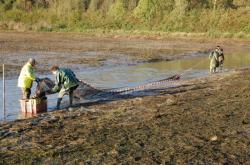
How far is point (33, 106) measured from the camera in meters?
13.2

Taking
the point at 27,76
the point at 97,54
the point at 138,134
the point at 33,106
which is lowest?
the point at 138,134

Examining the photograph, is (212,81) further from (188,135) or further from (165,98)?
(188,135)

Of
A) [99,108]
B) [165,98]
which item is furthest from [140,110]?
[165,98]

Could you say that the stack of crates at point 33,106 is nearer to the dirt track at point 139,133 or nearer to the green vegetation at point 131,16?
the dirt track at point 139,133

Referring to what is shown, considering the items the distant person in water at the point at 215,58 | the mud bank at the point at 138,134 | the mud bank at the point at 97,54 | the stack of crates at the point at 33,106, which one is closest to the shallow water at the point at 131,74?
the stack of crates at the point at 33,106

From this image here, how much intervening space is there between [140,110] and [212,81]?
302 inches

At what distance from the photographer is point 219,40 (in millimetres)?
49844

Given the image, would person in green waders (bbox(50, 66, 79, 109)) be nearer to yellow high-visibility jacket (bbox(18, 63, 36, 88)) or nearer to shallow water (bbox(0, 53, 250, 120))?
yellow high-visibility jacket (bbox(18, 63, 36, 88))

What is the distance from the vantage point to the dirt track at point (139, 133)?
890cm

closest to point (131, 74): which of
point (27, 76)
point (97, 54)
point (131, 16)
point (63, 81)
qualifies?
point (63, 81)

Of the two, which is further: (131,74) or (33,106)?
(131,74)

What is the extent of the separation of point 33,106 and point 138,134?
3.83 meters

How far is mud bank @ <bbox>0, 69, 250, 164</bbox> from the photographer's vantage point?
890 centimetres

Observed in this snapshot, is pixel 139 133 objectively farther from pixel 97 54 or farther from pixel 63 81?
pixel 97 54
